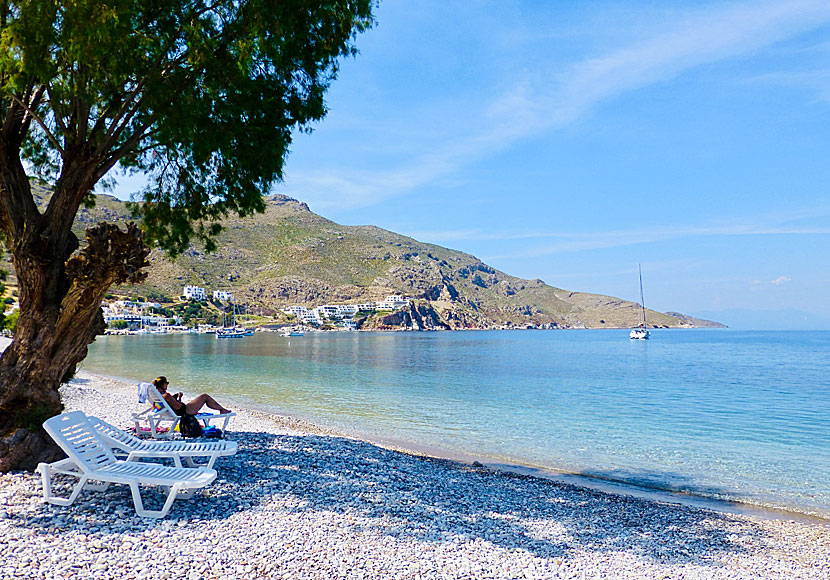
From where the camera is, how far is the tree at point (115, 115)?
542cm

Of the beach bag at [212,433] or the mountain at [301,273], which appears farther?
the mountain at [301,273]

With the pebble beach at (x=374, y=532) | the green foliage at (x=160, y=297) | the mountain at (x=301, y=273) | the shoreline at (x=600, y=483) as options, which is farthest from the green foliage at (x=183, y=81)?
the green foliage at (x=160, y=297)

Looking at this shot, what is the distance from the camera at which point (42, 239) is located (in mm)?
6789

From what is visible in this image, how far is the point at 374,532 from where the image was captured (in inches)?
215

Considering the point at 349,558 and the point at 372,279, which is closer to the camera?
the point at 349,558

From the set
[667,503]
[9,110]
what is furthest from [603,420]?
[9,110]

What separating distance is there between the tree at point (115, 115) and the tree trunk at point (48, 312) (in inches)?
0.6

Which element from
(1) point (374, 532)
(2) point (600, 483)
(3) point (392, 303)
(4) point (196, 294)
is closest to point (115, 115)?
(1) point (374, 532)

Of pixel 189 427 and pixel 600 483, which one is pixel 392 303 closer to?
pixel 600 483

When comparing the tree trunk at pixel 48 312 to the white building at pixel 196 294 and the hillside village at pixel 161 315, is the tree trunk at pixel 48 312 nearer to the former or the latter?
the hillside village at pixel 161 315

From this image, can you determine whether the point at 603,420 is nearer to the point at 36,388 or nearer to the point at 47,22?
the point at 36,388

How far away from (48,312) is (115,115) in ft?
9.16

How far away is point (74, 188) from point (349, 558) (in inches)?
236

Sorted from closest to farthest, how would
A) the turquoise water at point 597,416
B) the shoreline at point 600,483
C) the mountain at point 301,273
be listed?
the shoreline at point 600,483 < the turquoise water at point 597,416 < the mountain at point 301,273
